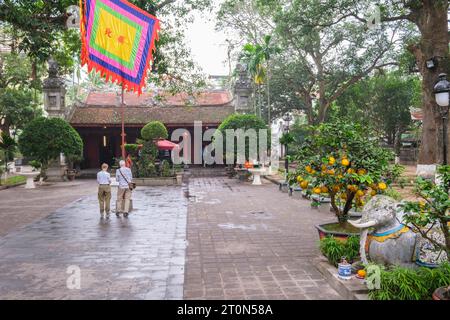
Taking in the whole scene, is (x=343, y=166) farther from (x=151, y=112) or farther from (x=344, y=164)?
(x=151, y=112)

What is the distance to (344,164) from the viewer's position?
20.3ft

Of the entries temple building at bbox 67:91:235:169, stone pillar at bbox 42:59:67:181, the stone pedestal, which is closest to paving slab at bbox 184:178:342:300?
the stone pedestal

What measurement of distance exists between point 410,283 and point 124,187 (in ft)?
26.5

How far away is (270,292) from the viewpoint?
5.07 m

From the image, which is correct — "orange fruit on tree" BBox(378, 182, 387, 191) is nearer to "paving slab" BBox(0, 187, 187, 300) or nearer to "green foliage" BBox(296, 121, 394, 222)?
"green foliage" BBox(296, 121, 394, 222)

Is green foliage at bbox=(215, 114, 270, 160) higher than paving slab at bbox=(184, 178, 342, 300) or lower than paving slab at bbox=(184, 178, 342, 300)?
higher

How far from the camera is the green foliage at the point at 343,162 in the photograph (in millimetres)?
6195

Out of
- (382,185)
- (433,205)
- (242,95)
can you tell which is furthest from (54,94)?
(433,205)

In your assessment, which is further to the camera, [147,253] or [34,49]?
[34,49]

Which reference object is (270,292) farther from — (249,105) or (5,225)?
(249,105)

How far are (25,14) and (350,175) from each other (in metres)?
8.47

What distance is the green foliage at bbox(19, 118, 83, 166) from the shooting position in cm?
2094

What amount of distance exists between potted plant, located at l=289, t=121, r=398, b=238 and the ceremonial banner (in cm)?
629
